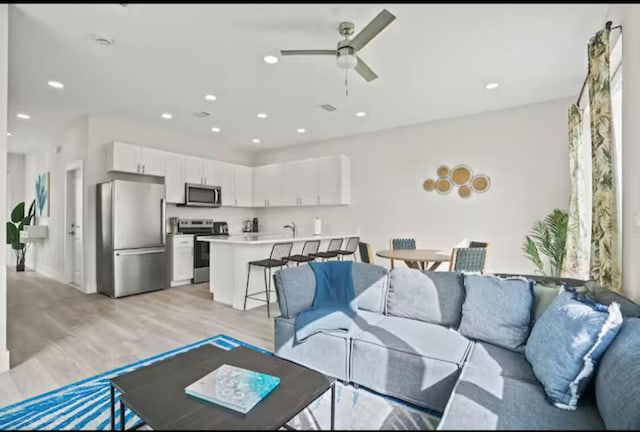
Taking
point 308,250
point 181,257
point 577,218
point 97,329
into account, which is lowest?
point 97,329

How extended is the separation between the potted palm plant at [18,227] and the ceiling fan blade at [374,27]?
8.31 metres

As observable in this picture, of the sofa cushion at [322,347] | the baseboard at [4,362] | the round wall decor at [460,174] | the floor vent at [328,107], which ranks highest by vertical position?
the floor vent at [328,107]

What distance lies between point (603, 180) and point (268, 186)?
5.67 m

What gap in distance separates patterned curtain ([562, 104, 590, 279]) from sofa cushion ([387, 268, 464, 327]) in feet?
5.82

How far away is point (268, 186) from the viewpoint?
6.88 metres

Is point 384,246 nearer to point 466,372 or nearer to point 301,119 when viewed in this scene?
point 301,119

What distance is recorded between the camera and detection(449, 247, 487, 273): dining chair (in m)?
3.33

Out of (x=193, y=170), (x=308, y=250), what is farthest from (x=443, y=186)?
(x=193, y=170)

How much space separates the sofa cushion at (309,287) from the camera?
2.40m

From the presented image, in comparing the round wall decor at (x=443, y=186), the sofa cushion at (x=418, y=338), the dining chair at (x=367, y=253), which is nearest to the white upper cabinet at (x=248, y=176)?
the round wall decor at (x=443, y=186)

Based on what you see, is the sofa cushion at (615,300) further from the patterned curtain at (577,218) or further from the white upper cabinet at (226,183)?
the white upper cabinet at (226,183)

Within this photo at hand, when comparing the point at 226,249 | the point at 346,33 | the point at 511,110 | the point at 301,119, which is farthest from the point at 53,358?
the point at 511,110

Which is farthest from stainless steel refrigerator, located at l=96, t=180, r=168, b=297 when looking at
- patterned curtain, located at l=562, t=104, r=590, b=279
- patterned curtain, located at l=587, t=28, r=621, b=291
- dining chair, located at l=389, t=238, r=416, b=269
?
patterned curtain, located at l=562, t=104, r=590, b=279

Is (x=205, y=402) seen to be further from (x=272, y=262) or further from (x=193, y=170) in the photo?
(x=193, y=170)
